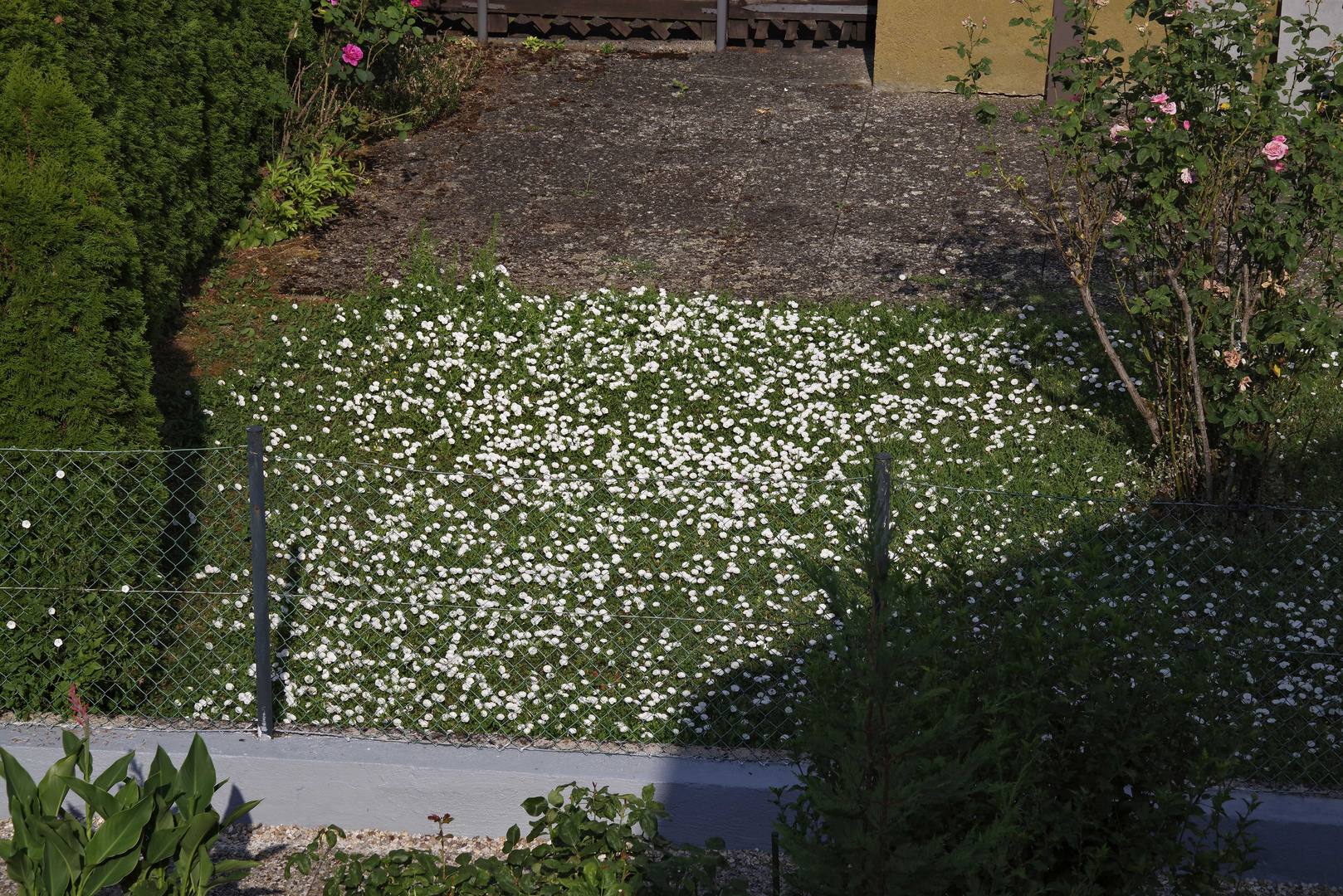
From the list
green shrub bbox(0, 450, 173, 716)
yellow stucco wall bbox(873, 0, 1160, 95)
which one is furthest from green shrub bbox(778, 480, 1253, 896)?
yellow stucco wall bbox(873, 0, 1160, 95)

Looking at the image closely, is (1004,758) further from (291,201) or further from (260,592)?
(291,201)

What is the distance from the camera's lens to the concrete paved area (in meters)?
7.01

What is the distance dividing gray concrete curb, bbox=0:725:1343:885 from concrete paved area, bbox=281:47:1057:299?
3.49 meters

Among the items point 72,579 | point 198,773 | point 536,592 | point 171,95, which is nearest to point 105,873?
point 198,773

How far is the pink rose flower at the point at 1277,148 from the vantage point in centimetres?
449

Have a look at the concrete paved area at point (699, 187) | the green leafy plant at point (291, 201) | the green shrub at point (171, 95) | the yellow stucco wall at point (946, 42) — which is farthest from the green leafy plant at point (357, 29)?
the yellow stucco wall at point (946, 42)

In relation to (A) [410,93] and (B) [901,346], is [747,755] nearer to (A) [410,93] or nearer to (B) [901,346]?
(B) [901,346]

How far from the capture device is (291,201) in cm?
734

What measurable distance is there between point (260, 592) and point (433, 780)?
82 centimetres

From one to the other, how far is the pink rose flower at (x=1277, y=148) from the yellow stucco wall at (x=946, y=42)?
4745 mm

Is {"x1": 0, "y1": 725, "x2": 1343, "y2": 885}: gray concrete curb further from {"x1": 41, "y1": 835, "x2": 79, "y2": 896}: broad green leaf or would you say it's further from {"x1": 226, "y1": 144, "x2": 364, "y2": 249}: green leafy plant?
{"x1": 226, "y1": 144, "x2": 364, "y2": 249}: green leafy plant

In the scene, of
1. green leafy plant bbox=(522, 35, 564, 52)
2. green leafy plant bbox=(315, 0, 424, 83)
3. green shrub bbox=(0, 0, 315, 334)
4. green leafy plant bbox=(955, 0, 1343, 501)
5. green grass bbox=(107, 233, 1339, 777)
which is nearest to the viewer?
green grass bbox=(107, 233, 1339, 777)

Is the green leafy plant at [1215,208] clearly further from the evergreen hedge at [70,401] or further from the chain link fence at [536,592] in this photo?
the evergreen hedge at [70,401]

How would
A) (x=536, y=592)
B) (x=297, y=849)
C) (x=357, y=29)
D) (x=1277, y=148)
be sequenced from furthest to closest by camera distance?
1. (x=357, y=29)
2. (x=536, y=592)
3. (x=1277, y=148)
4. (x=297, y=849)
